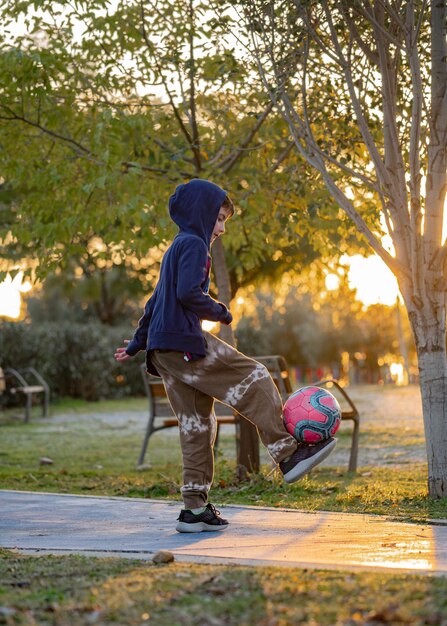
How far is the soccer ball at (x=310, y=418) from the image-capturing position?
19.9 feet

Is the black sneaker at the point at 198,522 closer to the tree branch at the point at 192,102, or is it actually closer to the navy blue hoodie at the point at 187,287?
the navy blue hoodie at the point at 187,287

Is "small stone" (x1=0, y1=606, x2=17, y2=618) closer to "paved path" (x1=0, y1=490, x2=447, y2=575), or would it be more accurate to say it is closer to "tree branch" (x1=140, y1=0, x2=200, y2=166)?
"paved path" (x1=0, y1=490, x2=447, y2=575)

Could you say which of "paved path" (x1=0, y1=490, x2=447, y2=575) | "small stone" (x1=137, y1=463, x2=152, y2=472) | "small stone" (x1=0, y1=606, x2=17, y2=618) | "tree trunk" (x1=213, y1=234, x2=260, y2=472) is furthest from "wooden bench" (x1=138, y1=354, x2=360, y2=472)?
"small stone" (x1=0, y1=606, x2=17, y2=618)

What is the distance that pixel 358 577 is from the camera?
14.0 ft

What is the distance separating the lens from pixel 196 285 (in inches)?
233

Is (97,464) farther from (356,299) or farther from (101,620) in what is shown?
(356,299)

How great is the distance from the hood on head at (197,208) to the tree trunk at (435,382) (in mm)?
2128

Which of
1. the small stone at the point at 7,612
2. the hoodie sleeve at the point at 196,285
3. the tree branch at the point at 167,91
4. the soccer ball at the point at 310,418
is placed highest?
the tree branch at the point at 167,91

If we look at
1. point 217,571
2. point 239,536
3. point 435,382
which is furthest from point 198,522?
point 435,382

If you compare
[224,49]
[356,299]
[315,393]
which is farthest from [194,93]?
[356,299]

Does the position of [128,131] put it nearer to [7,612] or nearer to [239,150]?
[239,150]

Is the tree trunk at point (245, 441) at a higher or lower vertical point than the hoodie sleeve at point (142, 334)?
lower

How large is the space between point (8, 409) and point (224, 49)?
58.6 ft

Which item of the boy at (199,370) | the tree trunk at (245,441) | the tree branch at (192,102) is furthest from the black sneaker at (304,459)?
the tree branch at (192,102)
